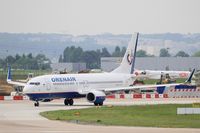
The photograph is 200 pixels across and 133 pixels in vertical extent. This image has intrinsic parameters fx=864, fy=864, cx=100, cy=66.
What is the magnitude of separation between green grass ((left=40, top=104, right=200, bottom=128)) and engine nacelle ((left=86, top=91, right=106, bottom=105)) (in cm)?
1303

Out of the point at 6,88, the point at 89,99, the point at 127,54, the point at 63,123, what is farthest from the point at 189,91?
the point at 63,123

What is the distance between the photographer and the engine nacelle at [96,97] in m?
97.4

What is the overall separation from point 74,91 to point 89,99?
6.42ft

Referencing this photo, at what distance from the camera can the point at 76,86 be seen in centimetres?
9869

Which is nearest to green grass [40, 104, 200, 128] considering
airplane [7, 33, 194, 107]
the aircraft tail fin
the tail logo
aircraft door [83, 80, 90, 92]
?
airplane [7, 33, 194, 107]

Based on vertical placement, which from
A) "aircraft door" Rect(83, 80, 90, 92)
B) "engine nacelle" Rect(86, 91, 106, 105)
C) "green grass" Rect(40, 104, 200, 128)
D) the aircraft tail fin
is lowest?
"green grass" Rect(40, 104, 200, 128)

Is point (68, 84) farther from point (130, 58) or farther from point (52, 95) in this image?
point (130, 58)

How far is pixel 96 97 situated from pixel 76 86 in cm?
285

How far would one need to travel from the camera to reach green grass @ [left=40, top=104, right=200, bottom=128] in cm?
6406

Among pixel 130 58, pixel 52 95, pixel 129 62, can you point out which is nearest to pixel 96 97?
pixel 52 95

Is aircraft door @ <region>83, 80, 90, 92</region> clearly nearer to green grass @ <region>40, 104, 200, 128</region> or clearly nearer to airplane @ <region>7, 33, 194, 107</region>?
airplane @ <region>7, 33, 194, 107</region>

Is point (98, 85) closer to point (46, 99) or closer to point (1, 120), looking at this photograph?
point (46, 99)

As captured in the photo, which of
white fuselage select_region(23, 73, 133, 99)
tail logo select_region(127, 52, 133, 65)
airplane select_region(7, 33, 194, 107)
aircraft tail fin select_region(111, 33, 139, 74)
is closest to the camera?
white fuselage select_region(23, 73, 133, 99)

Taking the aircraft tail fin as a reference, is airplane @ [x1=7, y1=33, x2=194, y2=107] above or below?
below
